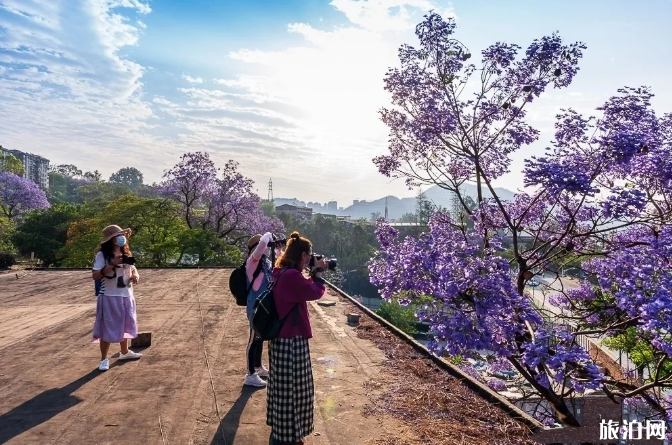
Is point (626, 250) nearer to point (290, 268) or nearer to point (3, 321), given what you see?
point (290, 268)

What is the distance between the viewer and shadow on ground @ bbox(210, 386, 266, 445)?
3.62m

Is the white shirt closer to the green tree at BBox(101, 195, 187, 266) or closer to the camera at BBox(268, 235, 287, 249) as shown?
the camera at BBox(268, 235, 287, 249)

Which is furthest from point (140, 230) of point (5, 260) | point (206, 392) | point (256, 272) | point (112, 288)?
point (256, 272)

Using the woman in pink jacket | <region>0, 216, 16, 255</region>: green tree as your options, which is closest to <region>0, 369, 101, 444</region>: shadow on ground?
the woman in pink jacket

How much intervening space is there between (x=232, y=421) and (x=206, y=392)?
0.81 meters

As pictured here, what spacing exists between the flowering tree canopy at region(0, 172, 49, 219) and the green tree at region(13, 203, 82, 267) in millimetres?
14946

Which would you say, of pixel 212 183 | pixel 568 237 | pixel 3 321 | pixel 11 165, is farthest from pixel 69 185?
pixel 568 237

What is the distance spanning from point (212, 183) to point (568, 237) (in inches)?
832

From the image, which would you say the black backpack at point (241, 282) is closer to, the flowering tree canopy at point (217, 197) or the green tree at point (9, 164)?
the flowering tree canopy at point (217, 197)

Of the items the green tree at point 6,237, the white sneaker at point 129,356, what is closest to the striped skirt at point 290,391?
the white sneaker at point 129,356

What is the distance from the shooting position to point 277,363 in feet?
11.0

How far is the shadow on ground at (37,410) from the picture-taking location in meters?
3.71

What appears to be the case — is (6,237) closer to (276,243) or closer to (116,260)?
(116,260)

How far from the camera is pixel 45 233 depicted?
25859 mm
